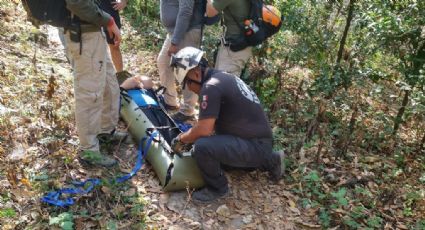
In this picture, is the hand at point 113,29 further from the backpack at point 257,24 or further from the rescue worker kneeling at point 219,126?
the backpack at point 257,24

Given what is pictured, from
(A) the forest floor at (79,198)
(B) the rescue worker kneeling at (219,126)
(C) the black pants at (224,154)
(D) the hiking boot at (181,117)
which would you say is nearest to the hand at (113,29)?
(B) the rescue worker kneeling at (219,126)

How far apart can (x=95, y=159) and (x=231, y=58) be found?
219 centimetres

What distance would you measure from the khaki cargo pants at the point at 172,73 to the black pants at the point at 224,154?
1554 mm

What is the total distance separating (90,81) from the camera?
418 cm

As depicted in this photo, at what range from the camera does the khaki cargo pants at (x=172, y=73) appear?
18.1ft

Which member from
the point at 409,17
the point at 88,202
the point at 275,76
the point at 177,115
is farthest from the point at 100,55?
the point at 409,17

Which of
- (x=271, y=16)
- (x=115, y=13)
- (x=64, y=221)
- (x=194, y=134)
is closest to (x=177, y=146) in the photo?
(x=194, y=134)

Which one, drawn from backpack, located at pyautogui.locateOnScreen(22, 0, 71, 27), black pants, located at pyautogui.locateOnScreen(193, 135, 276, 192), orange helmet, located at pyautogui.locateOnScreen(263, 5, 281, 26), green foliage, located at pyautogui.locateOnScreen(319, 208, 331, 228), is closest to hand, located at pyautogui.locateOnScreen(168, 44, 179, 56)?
orange helmet, located at pyautogui.locateOnScreen(263, 5, 281, 26)

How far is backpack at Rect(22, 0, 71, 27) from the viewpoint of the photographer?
3.62 m

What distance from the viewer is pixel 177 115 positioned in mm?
5844

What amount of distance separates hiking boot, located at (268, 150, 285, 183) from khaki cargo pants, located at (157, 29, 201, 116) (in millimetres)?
1597

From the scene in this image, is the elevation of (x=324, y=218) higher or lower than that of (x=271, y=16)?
lower

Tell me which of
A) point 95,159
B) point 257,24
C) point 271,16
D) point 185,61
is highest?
point 271,16

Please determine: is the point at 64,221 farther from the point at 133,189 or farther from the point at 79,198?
the point at 133,189
